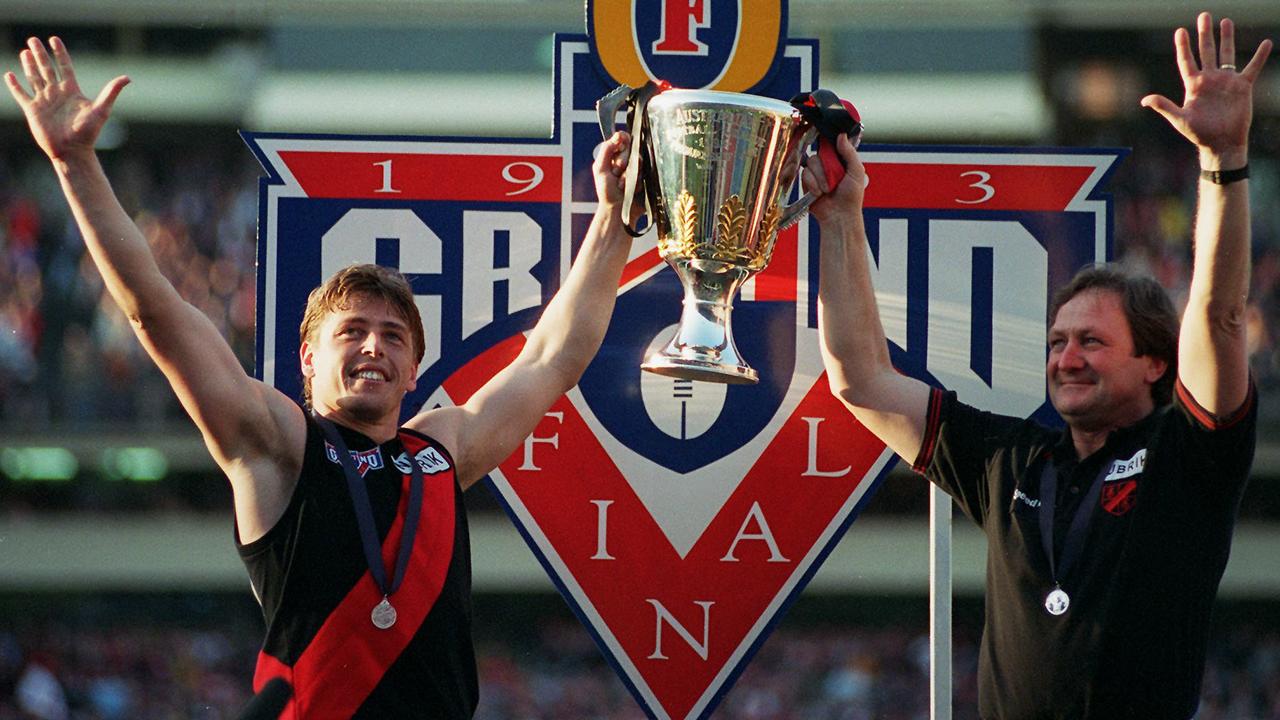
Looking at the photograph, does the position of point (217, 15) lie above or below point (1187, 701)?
above

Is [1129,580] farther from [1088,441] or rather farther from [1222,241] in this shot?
[1222,241]

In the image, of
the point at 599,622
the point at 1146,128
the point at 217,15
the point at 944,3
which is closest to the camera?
the point at 599,622

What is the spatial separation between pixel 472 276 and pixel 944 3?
1267 cm

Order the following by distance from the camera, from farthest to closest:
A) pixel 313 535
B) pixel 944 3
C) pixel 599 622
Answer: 1. pixel 944 3
2. pixel 599 622
3. pixel 313 535

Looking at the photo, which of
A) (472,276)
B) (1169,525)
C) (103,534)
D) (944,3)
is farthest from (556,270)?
(103,534)

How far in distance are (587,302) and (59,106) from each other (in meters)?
1.18

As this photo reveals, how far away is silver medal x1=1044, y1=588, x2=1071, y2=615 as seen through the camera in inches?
121

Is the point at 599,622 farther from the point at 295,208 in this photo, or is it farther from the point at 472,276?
the point at 295,208

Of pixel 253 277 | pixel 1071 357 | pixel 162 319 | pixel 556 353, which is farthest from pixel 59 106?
pixel 253 277

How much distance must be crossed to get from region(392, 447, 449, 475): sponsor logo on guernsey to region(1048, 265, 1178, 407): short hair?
127cm

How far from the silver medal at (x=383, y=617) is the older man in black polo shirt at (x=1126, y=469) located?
1.12 m

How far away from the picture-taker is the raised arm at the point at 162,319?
286cm

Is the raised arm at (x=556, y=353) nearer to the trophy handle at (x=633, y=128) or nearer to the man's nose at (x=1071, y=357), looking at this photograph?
the trophy handle at (x=633, y=128)

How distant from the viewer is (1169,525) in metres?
3.05
